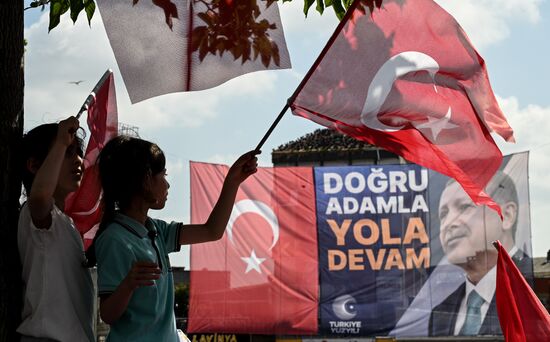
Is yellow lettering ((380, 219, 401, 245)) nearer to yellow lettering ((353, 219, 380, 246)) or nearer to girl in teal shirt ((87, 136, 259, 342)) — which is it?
yellow lettering ((353, 219, 380, 246))

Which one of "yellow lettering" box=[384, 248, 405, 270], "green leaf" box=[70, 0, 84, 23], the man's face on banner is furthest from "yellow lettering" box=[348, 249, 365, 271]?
"green leaf" box=[70, 0, 84, 23]

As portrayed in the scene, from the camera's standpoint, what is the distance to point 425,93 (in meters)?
4.82

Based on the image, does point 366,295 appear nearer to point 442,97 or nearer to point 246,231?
point 246,231

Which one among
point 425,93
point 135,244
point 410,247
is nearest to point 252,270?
point 410,247

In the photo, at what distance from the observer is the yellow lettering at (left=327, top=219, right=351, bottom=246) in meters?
27.9

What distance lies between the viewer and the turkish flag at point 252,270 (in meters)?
27.0

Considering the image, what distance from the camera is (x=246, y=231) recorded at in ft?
89.5

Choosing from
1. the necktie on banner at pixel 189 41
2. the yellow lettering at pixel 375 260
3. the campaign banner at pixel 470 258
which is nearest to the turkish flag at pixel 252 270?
the yellow lettering at pixel 375 260

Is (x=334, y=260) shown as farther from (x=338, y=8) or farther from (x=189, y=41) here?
(x=189, y=41)

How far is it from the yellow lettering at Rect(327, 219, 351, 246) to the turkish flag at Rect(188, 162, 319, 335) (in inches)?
25.2

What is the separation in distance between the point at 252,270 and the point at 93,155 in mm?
22243

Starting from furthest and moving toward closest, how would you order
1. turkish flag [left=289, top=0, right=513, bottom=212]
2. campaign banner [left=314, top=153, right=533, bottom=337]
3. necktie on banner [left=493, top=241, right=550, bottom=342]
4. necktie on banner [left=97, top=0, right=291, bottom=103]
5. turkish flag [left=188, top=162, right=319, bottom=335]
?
1. turkish flag [left=188, top=162, right=319, bottom=335]
2. campaign banner [left=314, top=153, right=533, bottom=337]
3. necktie on banner [left=493, top=241, right=550, bottom=342]
4. turkish flag [left=289, top=0, right=513, bottom=212]
5. necktie on banner [left=97, top=0, right=291, bottom=103]

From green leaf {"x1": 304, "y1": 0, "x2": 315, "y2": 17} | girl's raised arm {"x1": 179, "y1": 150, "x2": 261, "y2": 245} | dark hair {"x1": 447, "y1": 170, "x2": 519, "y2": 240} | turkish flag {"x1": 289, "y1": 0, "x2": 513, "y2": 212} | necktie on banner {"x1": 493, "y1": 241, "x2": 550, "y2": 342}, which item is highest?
dark hair {"x1": 447, "y1": 170, "x2": 519, "y2": 240}

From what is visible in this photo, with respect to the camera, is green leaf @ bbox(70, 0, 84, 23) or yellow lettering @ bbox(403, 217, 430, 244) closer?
green leaf @ bbox(70, 0, 84, 23)
